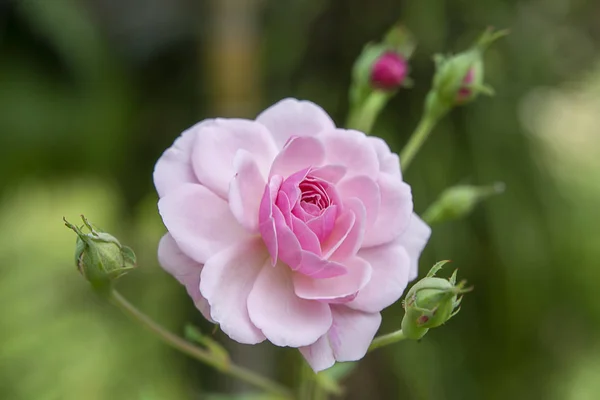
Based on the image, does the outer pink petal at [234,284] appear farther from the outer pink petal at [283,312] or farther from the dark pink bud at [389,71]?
the dark pink bud at [389,71]

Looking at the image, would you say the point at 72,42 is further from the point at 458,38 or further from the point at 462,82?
the point at 462,82

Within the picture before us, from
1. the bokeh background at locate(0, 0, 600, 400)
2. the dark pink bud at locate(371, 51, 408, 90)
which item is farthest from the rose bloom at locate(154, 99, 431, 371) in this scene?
the bokeh background at locate(0, 0, 600, 400)

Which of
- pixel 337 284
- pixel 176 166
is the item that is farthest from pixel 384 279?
pixel 176 166

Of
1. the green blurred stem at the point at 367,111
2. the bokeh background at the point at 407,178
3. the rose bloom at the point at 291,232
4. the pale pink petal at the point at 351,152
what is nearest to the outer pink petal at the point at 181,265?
the rose bloom at the point at 291,232

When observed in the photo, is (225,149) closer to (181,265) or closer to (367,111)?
(181,265)

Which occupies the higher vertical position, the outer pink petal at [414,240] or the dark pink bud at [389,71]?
the dark pink bud at [389,71]

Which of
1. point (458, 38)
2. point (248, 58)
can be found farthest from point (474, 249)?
point (248, 58)

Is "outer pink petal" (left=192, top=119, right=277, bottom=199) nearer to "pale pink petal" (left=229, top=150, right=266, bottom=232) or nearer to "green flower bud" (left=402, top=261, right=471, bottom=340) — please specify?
"pale pink petal" (left=229, top=150, right=266, bottom=232)
